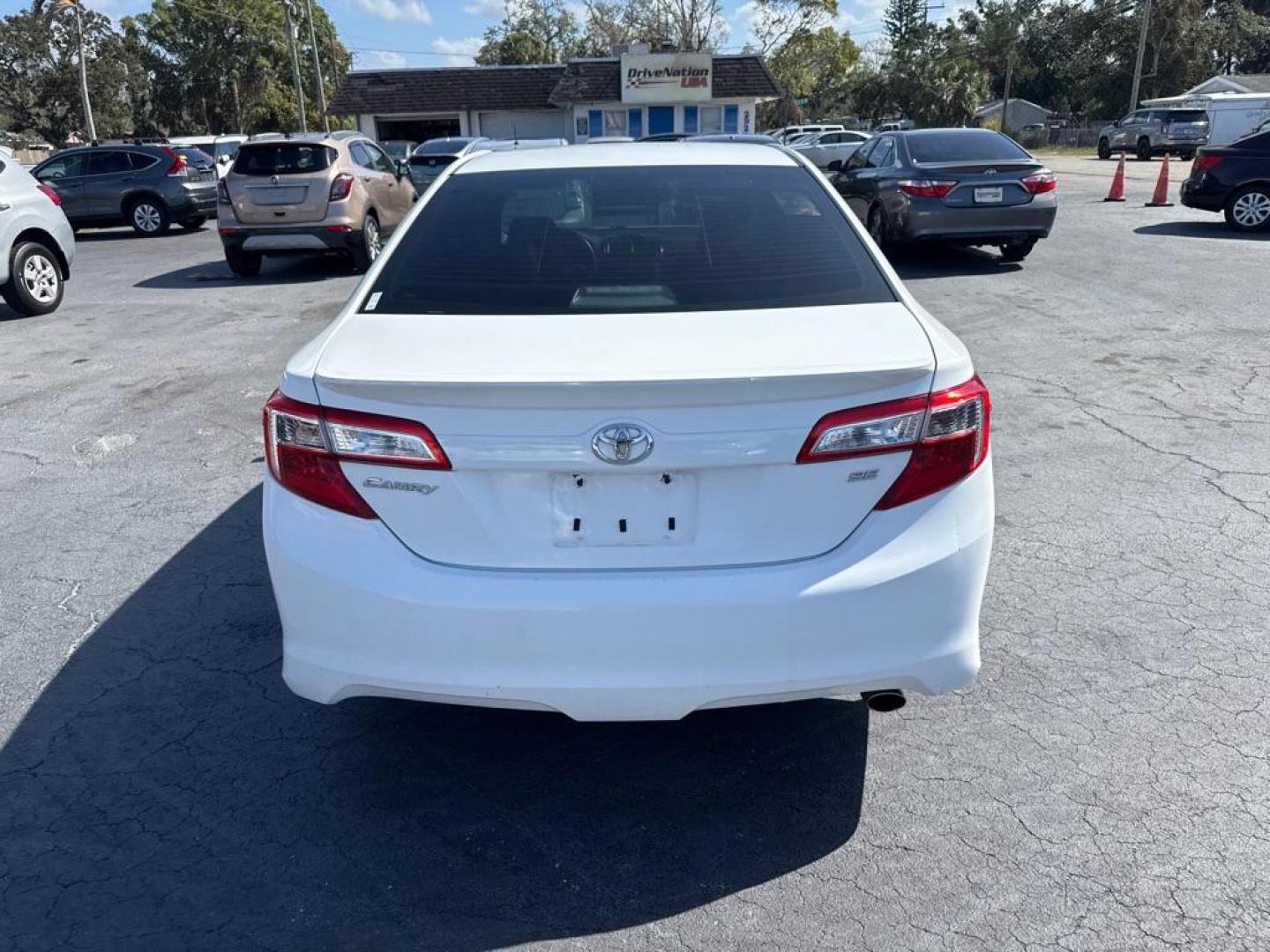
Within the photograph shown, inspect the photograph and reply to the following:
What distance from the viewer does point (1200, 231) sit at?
14359 millimetres

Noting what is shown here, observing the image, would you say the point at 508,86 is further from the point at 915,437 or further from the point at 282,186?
the point at 915,437

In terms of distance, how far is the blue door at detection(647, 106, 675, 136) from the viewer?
150 feet

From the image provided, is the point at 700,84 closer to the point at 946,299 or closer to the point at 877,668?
the point at 946,299

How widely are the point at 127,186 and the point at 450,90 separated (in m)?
31.0

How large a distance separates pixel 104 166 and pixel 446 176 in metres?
18.0

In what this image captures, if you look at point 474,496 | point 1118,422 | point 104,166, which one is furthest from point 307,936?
point 104,166

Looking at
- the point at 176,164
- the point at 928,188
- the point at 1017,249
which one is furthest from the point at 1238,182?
the point at 176,164

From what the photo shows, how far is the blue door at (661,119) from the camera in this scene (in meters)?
45.8

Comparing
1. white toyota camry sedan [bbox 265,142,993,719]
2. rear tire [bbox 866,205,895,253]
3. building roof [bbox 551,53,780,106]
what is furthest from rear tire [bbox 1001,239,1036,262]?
building roof [bbox 551,53,780,106]

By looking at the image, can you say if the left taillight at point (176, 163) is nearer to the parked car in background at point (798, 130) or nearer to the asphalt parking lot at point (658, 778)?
the asphalt parking lot at point (658, 778)

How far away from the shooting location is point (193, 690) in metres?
3.55

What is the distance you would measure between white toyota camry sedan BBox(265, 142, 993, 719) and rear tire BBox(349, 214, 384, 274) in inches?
417

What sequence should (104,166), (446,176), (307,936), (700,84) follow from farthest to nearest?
(700,84) → (104,166) → (446,176) → (307,936)

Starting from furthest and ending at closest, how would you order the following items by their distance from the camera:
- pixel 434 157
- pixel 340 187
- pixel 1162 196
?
pixel 434 157 < pixel 1162 196 < pixel 340 187
